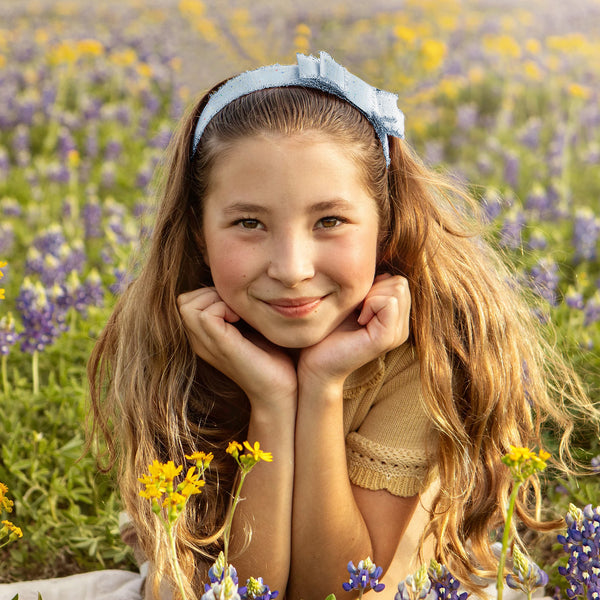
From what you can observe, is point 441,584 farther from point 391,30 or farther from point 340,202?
point 391,30

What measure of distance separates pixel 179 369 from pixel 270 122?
0.73 metres

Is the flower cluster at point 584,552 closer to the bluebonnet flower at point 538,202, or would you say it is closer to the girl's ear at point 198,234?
the girl's ear at point 198,234

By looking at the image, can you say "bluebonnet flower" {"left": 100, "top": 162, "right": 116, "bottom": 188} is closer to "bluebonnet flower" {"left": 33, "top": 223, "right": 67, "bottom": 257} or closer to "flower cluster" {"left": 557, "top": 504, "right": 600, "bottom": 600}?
"bluebonnet flower" {"left": 33, "top": 223, "right": 67, "bottom": 257}

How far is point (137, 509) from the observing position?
95.7 inches

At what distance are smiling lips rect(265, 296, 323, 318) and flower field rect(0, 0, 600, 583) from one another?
0.63 m

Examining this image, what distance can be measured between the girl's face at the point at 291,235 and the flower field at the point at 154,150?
53 cm

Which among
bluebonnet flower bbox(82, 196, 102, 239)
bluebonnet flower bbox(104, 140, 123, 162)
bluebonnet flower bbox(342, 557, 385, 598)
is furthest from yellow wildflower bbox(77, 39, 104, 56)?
bluebonnet flower bbox(342, 557, 385, 598)

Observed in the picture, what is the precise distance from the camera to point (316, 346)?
2.36 metres

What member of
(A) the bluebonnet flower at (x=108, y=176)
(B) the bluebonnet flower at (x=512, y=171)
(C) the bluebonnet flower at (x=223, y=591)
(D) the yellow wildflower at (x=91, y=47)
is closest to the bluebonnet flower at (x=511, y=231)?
(B) the bluebonnet flower at (x=512, y=171)

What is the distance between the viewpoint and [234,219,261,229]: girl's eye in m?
2.27

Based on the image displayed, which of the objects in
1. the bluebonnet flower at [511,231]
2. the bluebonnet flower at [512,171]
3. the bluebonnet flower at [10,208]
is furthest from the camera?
the bluebonnet flower at [512,171]

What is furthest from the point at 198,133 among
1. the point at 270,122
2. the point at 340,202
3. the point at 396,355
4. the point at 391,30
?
the point at 391,30

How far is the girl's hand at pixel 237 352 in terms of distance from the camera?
2.35 m

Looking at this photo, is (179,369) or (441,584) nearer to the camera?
(441,584)
